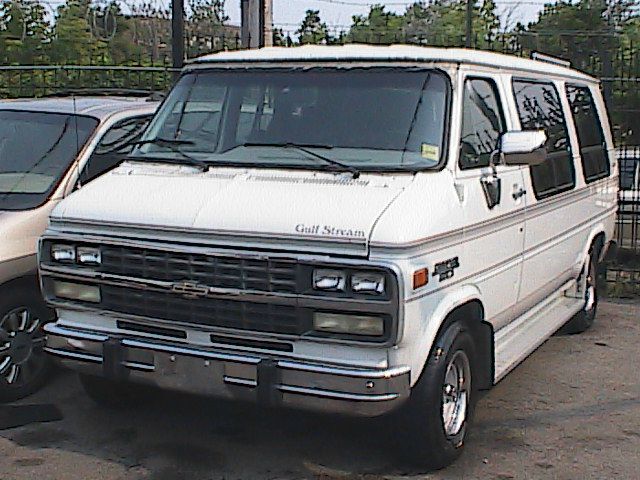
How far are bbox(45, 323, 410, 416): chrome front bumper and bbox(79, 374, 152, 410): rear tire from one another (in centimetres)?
60

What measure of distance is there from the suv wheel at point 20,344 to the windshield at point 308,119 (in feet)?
4.07

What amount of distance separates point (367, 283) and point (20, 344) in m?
2.69

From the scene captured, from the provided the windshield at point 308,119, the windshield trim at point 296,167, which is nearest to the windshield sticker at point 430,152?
the windshield at point 308,119

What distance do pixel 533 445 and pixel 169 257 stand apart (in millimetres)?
2441

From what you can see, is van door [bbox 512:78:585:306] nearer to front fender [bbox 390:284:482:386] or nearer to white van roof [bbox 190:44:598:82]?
white van roof [bbox 190:44:598:82]

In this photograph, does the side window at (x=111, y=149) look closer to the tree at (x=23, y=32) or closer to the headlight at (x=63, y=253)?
the headlight at (x=63, y=253)

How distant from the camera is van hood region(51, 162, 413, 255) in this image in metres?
4.55

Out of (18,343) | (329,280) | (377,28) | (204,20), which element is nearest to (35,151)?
(18,343)

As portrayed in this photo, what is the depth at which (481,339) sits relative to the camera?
17.9 ft

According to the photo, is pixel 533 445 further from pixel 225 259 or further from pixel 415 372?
pixel 225 259

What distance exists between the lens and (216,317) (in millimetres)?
4742

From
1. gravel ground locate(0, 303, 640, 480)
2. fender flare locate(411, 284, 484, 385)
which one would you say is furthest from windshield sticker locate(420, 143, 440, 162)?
gravel ground locate(0, 303, 640, 480)

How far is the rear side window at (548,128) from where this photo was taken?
20.6ft

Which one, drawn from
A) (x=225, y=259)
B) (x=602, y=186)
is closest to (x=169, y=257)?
(x=225, y=259)
